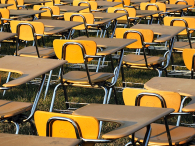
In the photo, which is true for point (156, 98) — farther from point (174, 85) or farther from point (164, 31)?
point (164, 31)

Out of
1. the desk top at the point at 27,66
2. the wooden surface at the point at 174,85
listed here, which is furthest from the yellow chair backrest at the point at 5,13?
the wooden surface at the point at 174,85

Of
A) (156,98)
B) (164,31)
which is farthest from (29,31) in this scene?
(156,98)

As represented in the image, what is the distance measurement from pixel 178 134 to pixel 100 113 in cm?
80

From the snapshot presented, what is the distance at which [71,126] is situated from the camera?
7.32 ft

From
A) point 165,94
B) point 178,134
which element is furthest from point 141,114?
point 178,134

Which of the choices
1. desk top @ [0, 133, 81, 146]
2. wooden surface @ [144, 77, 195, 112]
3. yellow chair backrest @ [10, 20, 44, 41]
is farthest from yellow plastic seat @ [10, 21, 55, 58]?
desk top @ [0, 133, 81, 146]

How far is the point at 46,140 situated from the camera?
77.4 inches

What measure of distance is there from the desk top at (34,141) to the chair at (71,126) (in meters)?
0.19

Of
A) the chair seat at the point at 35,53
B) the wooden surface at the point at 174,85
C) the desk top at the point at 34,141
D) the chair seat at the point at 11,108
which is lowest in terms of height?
the chair seat at the point at 11,108

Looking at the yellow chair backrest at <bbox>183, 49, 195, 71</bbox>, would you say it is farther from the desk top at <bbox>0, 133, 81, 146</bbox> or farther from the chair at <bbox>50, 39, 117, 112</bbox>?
the desk top at <bbox>0, 133, 81, 146</bbox>

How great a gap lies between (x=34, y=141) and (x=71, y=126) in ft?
1.05

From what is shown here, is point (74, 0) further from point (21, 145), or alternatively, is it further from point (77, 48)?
point (21, 145)

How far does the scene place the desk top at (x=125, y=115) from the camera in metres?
2.15

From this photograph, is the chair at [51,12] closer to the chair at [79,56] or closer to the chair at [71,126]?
the chair at [79,56]
